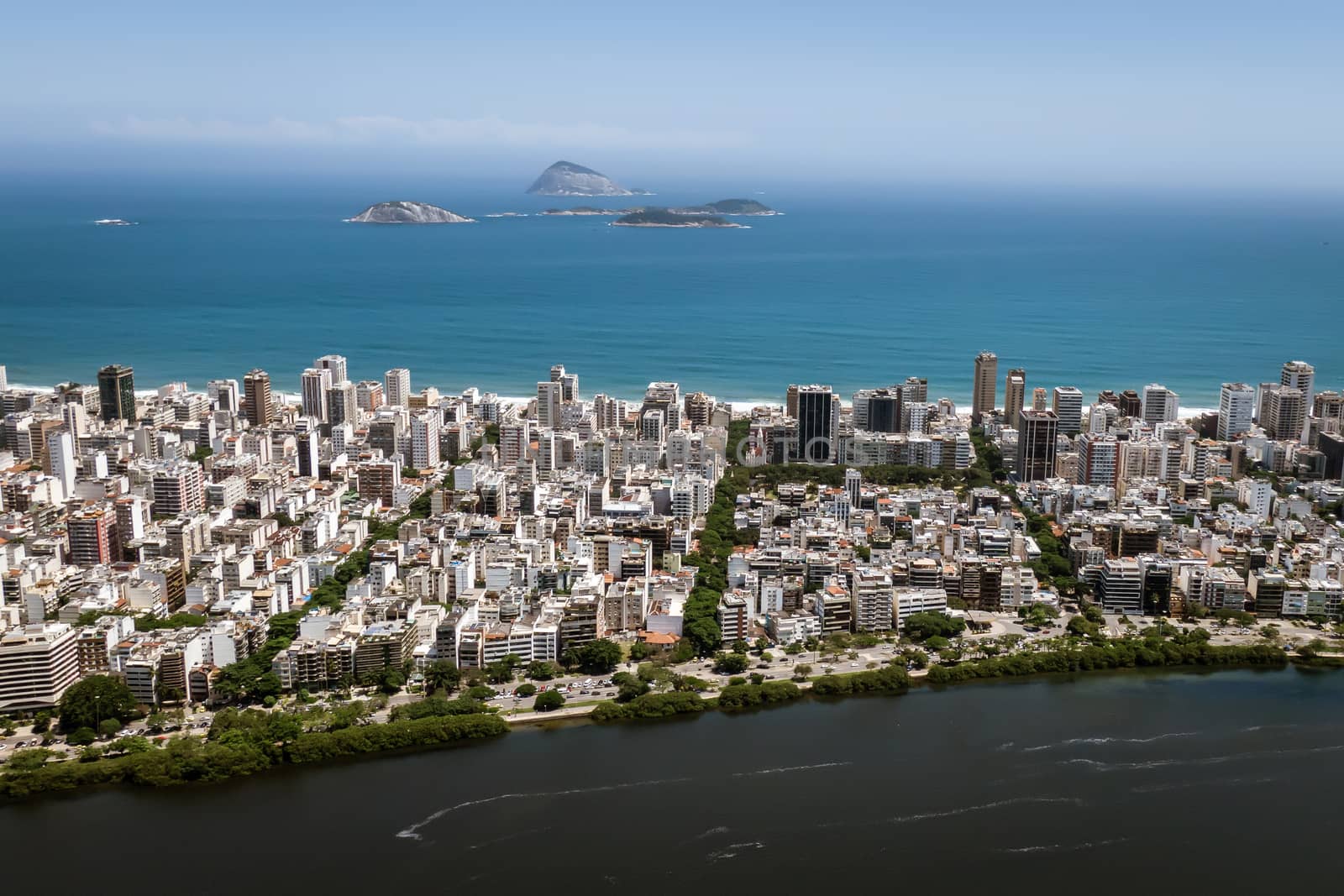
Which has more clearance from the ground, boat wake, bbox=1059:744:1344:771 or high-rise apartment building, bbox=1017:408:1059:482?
high-rise apartment building, bbox=1017:408:1059:482

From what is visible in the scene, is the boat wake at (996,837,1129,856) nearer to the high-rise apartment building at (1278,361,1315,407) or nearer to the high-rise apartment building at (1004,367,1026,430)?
the high-rise apartment building at (1004,367,1026,430)

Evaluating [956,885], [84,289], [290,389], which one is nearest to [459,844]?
[956,885]

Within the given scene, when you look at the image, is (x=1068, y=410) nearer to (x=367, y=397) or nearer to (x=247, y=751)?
(x=367, y=397)


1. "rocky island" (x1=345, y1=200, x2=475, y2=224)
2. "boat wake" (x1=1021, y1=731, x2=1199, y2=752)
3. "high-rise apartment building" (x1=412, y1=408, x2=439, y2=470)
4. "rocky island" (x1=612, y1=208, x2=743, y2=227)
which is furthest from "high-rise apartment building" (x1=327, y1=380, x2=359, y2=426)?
"rocky island" (x1=345, y1=200, x2=475, y2=224)

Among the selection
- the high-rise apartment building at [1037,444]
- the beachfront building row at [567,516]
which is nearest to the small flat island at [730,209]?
the beachfront building row at [567,516]

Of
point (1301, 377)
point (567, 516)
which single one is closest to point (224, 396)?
point (567, 516)

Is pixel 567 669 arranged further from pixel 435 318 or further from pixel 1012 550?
pixel 435 318
